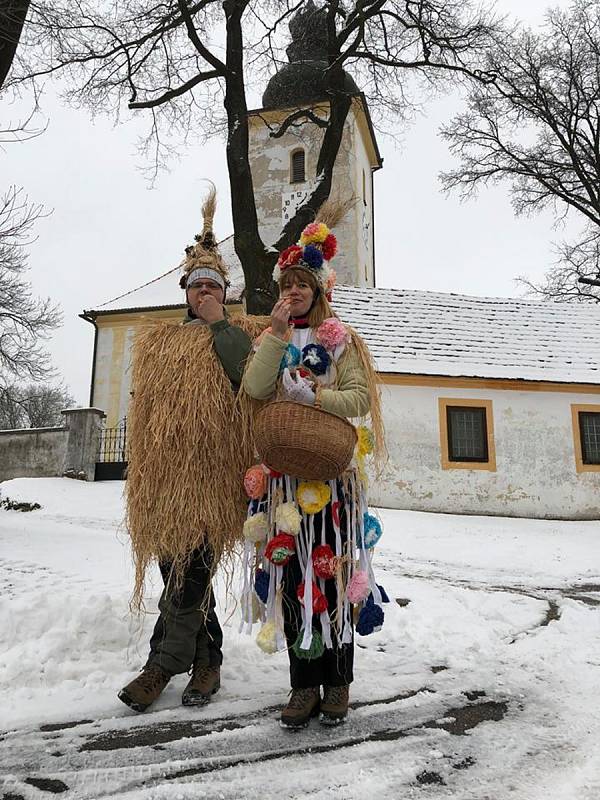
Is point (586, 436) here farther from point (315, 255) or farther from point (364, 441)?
point (315, 255)

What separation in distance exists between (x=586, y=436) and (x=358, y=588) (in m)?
12.3

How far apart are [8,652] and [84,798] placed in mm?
1461

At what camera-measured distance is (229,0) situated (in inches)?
417

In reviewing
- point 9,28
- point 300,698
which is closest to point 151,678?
point 300,698

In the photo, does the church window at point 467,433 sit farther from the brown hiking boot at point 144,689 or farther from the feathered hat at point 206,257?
the brown hiking boot at point 144,689

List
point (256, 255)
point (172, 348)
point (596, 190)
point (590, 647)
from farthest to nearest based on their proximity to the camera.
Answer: point (596, 190) → point (256, 255) → point (590, 647) → point (172, 348)

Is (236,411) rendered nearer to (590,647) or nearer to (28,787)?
(28,787)

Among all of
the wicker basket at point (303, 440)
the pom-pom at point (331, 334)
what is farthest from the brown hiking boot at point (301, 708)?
the pom-pom at point (331, 334)

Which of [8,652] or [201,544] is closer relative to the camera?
[201,544]

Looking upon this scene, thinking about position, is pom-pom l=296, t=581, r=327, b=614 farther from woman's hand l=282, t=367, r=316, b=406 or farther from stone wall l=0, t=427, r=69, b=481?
stone wall l=0, t=427, r=69, b=481

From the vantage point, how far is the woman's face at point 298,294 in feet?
9.26

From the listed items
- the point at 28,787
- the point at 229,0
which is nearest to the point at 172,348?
the point at 28,787

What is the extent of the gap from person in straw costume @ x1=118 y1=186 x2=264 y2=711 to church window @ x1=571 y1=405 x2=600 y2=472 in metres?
11.9

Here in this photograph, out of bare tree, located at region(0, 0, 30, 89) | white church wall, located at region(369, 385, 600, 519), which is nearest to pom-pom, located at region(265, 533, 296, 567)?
bare tree, located at region(0, 0, 30, 89)
